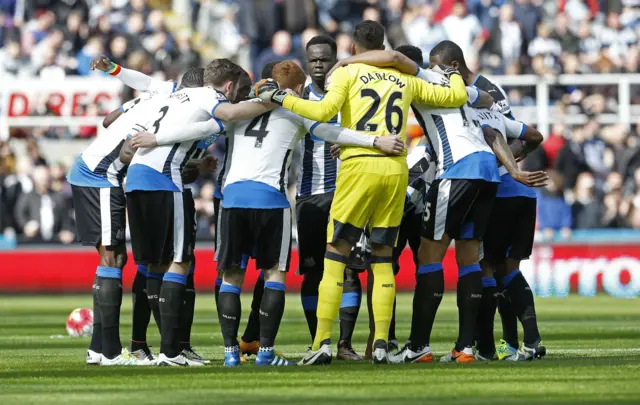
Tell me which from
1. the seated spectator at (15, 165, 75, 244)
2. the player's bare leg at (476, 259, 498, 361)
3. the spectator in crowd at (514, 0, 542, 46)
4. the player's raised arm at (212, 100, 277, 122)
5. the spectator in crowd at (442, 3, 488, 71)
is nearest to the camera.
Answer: the player's raised arm at (212, 100, 277, 122)

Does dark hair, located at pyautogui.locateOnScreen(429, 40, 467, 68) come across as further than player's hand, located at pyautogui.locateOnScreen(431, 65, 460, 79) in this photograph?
Yes

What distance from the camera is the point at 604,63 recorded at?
25688mm

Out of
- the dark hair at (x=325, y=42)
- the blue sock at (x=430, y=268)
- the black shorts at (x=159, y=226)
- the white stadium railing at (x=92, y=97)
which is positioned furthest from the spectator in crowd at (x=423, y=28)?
the black shorts at (x=159, y=226)

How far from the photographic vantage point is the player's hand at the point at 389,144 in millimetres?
10188

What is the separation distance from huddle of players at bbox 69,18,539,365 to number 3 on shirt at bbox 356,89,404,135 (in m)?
0.03

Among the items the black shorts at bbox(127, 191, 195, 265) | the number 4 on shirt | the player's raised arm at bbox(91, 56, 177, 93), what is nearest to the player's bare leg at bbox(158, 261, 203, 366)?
the black shorts at bbox(127, 191, 195, 265)

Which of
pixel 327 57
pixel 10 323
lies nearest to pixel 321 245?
pixel 327 57

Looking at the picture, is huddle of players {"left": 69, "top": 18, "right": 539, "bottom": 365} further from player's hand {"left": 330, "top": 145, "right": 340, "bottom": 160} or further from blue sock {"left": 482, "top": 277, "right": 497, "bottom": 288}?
blue sock {"left": 482, "top": 277, "right": 497, "bottom": 288}

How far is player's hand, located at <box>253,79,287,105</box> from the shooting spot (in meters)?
10.2

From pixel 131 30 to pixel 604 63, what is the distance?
29.8 ft

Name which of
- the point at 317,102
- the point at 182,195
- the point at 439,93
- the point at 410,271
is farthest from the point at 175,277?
the point at 410,271

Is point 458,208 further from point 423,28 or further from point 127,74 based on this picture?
point 423,28

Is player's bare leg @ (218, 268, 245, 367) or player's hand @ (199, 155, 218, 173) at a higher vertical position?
player's hand @ (199, 155, 218, 173)

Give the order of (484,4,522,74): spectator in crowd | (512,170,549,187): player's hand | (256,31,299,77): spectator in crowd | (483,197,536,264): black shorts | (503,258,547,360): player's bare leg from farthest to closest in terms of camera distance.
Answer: (484,4,522,74): spectator in crowd, (256,31,299,77): spectator in crowd, (483,197,536,264): black shorts, (503,258,547,360): player's bare leg, (512,170,549,187): player's hand
